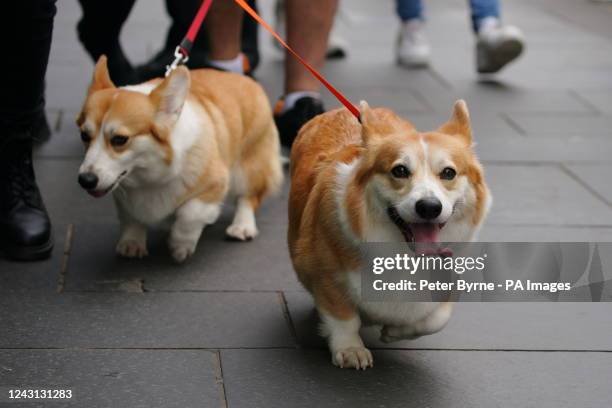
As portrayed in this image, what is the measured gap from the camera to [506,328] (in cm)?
356

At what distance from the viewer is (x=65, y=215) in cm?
450

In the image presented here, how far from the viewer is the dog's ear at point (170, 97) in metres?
3.77

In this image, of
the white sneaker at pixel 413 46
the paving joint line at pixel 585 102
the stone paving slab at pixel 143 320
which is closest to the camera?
the stone paving slab at pixel 143 320

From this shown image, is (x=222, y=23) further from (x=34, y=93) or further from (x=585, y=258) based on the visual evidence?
(x=585, y=258)

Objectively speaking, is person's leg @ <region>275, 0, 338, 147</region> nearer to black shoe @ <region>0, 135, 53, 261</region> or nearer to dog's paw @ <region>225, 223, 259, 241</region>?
dog's paw @ <region>225, 223, 259, 241</region>

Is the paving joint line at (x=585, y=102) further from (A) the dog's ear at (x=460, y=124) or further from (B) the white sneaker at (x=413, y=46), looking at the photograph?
(A) the dog's ear at (x=460, y=124)

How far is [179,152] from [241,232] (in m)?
0.57

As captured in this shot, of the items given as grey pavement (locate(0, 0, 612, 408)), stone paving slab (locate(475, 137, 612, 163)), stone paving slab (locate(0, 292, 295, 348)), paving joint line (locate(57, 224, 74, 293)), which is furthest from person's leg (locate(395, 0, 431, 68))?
stone paving slab (locate(0, 292, 295, 348))

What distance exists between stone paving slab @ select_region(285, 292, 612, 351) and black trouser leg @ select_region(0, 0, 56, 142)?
1.19 metres

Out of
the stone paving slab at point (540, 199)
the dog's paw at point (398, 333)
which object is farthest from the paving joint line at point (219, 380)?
the stone paving slab at point (540, 199)

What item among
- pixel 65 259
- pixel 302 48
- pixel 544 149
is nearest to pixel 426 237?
pixel 65 259

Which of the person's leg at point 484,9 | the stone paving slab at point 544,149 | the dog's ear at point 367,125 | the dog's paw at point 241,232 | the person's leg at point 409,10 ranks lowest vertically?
the person's leg at point 409,10

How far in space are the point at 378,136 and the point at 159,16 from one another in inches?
246

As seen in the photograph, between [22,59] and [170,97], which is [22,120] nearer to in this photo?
[22,59]
